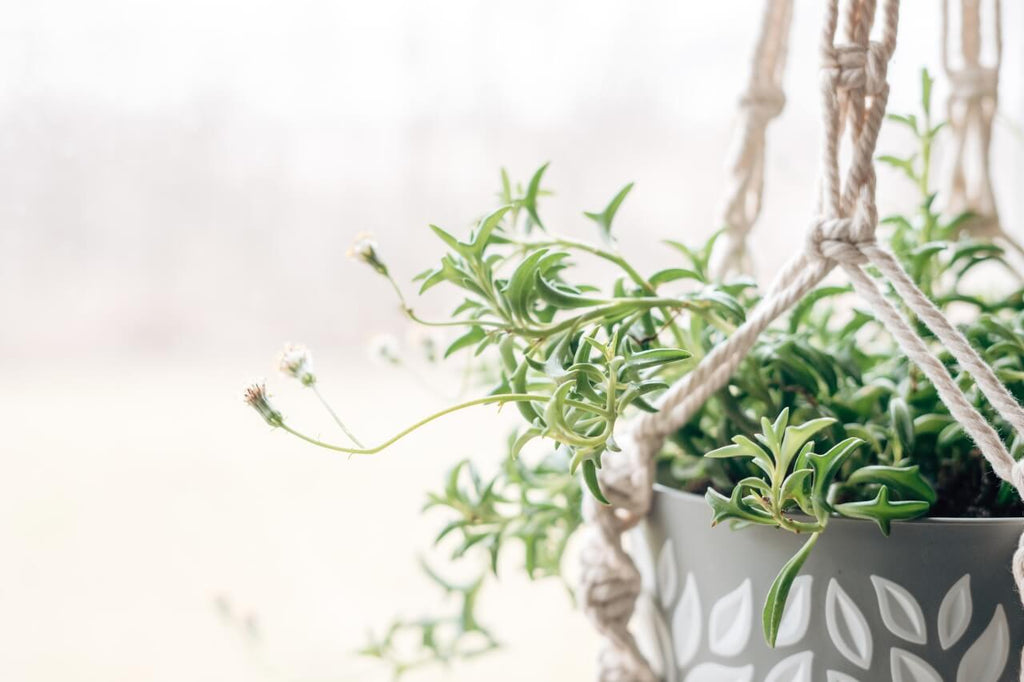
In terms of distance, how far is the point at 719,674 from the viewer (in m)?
0.49

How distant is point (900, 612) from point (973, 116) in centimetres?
49

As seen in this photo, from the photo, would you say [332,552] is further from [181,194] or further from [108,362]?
[181,194]

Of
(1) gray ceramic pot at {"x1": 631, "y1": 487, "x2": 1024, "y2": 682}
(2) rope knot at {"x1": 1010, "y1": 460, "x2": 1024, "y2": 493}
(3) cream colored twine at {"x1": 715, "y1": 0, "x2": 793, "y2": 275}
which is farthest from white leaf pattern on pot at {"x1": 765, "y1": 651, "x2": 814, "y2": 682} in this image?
(3) cream colored twine at {"x1": 715, "y1": 0, "x2": 793, "y2": 275}

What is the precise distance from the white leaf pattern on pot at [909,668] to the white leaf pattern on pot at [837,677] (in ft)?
0.07

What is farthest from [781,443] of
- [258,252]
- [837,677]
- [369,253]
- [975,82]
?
[258,252]

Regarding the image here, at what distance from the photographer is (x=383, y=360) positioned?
639 millimetres

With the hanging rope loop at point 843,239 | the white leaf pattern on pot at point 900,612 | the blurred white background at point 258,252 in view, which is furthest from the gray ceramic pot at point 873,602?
the blurred white background at point 258,252

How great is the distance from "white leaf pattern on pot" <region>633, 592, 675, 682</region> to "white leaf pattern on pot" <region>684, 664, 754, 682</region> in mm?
26

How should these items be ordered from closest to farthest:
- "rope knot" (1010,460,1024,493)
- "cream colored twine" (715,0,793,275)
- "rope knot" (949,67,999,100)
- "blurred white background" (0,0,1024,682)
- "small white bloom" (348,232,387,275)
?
"rope knot" (1010,460,1024,493)
"small white bloom" (348,232,387,275)
"cream colored twine" (715,0,793,275)
"rope knot" (949,67,999,100)
"blurred white background" (0,0,1024,682)

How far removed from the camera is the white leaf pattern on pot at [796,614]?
45 cm

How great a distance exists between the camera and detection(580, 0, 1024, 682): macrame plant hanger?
1.34 feet

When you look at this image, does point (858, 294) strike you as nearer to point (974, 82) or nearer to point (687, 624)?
point (687, 624)

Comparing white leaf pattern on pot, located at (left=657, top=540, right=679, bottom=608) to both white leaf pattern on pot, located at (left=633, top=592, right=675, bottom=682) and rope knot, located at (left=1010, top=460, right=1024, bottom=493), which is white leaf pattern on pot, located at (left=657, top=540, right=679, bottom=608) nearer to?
white leaf pattern on pot, located at (left=633, top=592, right=675, bottom=682)

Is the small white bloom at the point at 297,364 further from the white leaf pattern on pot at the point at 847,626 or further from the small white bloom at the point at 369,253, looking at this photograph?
the white leaf pattern on pot at the point at 847,626
